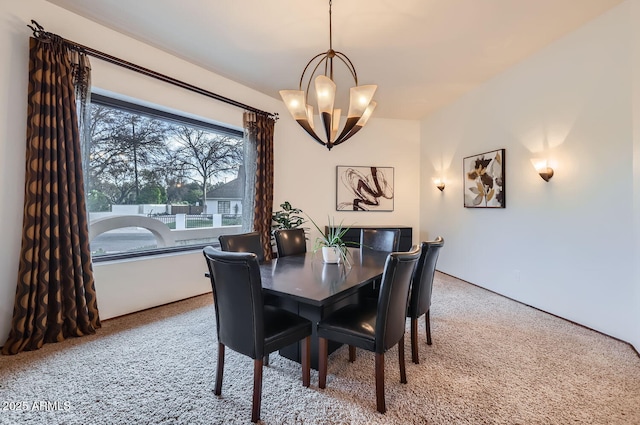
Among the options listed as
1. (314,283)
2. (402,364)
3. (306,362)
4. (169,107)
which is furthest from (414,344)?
(169,107)

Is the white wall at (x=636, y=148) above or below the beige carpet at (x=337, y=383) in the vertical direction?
above

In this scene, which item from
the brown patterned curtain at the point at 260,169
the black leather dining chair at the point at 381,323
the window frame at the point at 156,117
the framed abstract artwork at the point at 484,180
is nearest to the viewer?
the black leather dining chair at the point at 381,323

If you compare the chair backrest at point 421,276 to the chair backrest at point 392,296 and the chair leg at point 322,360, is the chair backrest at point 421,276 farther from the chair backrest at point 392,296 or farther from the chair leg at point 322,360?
the chair leg at point 322,360

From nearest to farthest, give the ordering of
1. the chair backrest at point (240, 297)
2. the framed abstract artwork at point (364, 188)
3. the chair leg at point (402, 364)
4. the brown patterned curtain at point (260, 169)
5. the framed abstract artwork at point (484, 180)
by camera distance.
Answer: the chair backrest at point (240, 297), the chair leg at point (402, 364), the framed abstract artwork at point (484, 180), the brown patterned curtain at point (260, 169), the framed abstract artwork at point (364, 188)

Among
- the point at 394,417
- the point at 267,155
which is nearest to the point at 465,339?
the point at 394,417

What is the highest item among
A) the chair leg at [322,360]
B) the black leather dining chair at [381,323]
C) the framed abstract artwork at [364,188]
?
the framed abstract artwork at [364,188]

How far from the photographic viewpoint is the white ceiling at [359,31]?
2.56 meters

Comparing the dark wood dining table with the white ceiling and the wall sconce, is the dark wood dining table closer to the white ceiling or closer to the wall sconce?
the wall sconce

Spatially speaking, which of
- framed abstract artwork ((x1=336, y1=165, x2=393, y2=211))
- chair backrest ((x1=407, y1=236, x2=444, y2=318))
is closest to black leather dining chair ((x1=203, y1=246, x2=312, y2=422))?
chair backrest ((x1=407, y1=236, x2=444, y2=318))

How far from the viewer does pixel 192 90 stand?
360 centimetres

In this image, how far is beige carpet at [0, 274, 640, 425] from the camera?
1.66m

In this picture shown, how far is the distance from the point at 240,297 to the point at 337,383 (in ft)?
3.08

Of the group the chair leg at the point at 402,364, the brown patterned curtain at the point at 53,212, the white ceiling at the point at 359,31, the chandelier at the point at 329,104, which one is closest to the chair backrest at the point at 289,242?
the chandelier at the point at 329,104

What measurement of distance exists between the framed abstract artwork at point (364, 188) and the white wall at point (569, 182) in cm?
159
